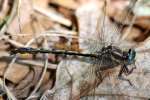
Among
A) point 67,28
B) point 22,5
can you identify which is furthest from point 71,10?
point 22,5

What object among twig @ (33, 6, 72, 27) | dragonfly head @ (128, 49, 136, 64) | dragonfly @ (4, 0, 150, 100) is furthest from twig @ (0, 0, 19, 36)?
dragonfly head @ (128, 49, 136, 64)

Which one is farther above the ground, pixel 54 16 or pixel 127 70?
pixel 54 16

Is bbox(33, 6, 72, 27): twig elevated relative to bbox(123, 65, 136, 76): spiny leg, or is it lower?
elevated

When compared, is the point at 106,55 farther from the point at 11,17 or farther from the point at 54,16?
the point at 11,17

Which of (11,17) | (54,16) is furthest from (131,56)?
(11,17)

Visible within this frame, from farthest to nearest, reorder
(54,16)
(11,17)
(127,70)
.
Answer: (54,16) → (11,17) → (127,70)

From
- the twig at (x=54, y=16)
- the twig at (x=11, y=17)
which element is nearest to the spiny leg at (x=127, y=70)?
the twig at (x=54, y=16)

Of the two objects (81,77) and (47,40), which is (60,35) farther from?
(81,77)

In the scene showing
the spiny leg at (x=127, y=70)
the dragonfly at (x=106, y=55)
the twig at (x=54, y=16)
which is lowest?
the spiny leg at (x=127, y=70)

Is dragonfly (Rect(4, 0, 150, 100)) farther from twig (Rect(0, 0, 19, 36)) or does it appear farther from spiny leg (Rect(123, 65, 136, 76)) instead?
twig (Rect(0, 0, 19, 36))

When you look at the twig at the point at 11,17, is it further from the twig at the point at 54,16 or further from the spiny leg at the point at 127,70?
the spiny leg at the point at 127,70

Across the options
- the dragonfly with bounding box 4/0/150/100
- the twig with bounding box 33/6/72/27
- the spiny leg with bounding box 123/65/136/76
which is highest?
the twig with bounding box 33/6/72/27
